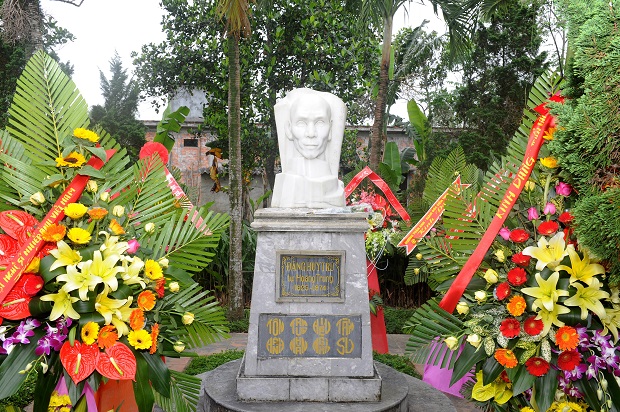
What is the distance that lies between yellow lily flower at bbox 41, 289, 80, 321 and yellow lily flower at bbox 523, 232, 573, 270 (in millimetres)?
1925

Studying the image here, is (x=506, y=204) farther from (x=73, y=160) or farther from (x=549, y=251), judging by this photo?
(x=73, y=160)

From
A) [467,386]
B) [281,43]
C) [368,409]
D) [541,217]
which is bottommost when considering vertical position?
[368,409]

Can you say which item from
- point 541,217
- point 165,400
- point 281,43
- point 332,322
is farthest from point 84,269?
point 281,43

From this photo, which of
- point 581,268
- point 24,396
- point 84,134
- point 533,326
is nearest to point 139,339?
point 84,134

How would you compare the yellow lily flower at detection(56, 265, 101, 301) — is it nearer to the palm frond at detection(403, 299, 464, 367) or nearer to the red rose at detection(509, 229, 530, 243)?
the palm frond at detection(403, 299, 464, 367)

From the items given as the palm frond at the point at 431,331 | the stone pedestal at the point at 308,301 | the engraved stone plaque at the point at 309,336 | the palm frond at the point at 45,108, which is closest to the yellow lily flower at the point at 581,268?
the palm frond at the point at 431,331

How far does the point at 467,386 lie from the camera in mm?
2598

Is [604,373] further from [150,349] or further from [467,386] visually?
[150,349]

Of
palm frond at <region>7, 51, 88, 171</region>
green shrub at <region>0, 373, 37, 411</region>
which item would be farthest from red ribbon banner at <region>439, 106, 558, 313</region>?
green shrub at <region>0, 373, 37, 411</region>

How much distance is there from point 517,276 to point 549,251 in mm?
180

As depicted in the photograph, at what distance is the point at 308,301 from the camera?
11.5 ft

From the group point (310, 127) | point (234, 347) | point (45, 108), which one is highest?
point (310, 127)

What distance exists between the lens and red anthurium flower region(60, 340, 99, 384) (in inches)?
85.8

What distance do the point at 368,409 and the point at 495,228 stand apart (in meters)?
1.50
